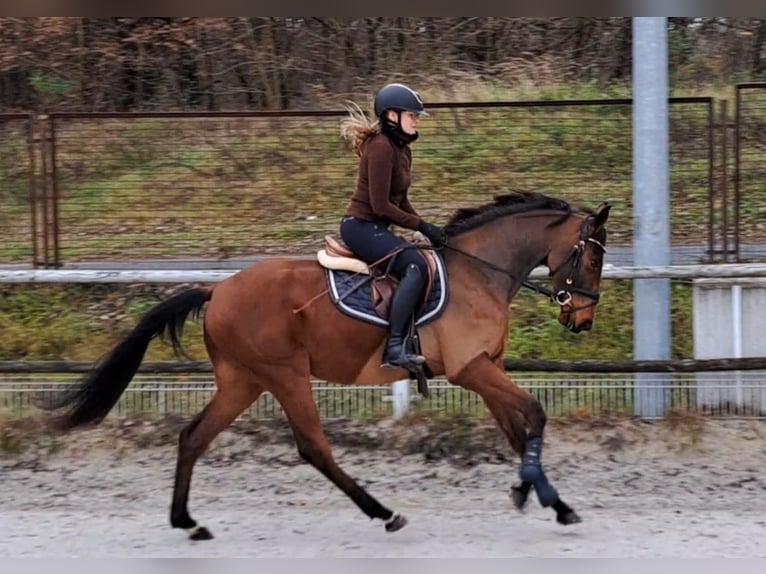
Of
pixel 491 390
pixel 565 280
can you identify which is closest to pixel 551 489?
pixel 491 390

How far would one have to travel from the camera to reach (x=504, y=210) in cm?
657

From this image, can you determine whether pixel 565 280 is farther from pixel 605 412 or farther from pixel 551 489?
pixel 605 412

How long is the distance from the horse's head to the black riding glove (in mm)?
708

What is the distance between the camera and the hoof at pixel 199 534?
6082 millimetres

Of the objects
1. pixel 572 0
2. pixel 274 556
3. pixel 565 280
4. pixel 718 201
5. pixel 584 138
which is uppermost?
pixel 572 0

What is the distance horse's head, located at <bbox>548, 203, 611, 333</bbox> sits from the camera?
633cm

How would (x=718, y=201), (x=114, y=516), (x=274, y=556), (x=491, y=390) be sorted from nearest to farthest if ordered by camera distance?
1. (x=274, y=556)
2. (x=491, y=390)
3. (x=114, y=516)
4. (x=718, y=201)

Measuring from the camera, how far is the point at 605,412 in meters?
7.94

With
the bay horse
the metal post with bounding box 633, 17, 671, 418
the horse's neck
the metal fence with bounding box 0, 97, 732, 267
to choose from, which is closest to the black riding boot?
the bay horse

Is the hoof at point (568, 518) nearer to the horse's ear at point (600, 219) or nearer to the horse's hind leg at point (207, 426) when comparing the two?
the horse's ear at point (600, 219)

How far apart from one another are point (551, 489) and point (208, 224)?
4.43m

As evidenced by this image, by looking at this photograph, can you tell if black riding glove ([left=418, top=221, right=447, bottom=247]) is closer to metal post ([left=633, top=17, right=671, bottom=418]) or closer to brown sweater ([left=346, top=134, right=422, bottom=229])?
brown sweater ([left=346, top=134, right=422, bottom=229])

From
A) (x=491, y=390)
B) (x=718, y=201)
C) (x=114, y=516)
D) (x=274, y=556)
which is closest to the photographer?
(x=274, y=556)

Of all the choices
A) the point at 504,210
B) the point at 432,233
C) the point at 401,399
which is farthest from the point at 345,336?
the point at 401,399
